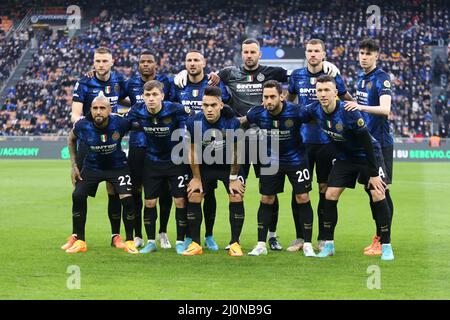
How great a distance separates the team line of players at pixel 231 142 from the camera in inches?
390

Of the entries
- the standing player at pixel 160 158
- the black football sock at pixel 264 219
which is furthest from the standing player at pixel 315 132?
the standing player at pixel 160 158

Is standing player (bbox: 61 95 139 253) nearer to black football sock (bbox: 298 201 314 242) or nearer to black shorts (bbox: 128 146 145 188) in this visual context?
black shorts (bbox: 128 146 145 188)

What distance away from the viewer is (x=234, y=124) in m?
10.2

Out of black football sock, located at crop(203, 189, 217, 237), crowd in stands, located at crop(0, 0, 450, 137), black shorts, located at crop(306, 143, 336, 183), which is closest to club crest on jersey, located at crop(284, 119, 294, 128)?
black shorts, located at crop(306, 143, 336, 183)

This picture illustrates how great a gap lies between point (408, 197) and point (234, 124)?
384 inches

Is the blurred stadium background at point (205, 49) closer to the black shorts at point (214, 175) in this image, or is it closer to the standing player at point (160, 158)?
the standing player at point (160, 158)

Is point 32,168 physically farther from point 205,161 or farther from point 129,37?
point 205,161

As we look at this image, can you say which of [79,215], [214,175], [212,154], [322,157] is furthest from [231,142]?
[79,215]

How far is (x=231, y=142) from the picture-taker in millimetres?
10180

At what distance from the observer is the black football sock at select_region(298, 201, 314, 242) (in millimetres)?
10156

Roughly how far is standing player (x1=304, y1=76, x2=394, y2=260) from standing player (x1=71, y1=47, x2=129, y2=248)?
2690mm

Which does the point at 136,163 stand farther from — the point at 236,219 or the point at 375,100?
the point at 375,100

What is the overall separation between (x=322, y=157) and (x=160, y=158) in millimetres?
2035

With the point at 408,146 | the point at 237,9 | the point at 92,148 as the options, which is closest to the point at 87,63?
the point at 237,9
